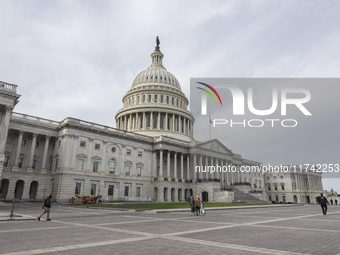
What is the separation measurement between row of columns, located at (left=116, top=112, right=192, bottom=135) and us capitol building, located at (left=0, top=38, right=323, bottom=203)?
1.03 feet

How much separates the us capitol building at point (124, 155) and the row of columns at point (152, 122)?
313mm

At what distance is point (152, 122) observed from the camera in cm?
7900

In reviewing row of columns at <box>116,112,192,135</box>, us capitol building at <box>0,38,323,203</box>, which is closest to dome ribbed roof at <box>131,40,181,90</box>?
us capitol building at <box>0,38,323,203</box>

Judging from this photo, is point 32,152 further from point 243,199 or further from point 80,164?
point 243,199

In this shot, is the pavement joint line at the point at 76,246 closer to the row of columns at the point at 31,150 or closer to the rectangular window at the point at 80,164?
the rectangular window at the point at 80,164

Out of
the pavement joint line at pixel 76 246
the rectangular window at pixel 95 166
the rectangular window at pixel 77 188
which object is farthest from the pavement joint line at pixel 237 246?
the rectangular window at pixel 95 166

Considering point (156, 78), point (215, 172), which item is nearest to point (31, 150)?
point (215, 172)

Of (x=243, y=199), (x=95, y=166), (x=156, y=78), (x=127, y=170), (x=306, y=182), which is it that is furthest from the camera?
(x=306, y=182)

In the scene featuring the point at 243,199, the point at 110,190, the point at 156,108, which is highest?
the point at 156,108

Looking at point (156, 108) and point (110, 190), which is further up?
point (156, 108)

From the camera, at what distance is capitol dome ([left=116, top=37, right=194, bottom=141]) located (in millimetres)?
79438

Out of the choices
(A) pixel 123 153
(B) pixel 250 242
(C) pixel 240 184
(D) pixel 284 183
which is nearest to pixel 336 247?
(B) pixel 250 242

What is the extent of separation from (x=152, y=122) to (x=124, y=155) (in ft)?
71.2

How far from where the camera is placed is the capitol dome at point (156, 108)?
79438mm
